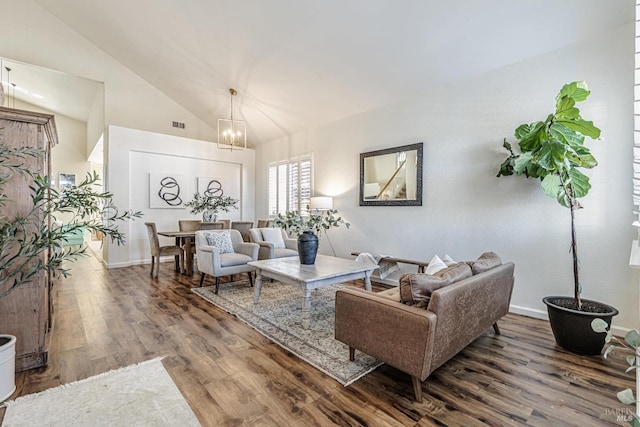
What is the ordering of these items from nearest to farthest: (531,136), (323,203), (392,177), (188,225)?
(531,136)
(392,177)
(323,203)
(188,225)

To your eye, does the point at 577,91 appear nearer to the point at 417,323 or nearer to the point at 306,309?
the point at 417,323

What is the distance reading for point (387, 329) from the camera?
2025mm

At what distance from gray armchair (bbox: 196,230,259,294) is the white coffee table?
2.44ft

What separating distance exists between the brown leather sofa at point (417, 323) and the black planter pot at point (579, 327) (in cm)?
71

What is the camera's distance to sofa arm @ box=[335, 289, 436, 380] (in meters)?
1.86

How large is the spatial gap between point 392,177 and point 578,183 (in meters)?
2.42

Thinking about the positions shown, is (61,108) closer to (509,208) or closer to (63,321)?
(63,321)

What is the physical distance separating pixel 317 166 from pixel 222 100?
2.64 m

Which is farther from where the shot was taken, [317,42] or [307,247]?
[317,42]

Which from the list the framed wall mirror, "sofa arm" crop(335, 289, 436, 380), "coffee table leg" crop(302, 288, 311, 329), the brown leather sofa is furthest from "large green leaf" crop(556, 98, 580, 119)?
"coffee table leg" crop(302, 288, 311, 329)

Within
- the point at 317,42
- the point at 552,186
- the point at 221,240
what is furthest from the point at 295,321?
the point at 317,42

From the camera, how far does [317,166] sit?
627 cm

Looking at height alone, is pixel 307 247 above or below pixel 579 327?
above

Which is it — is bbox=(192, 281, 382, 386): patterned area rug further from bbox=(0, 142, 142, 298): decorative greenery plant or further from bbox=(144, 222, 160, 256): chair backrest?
bbox=(0, 142, 142, 298): decorative greenery plant
